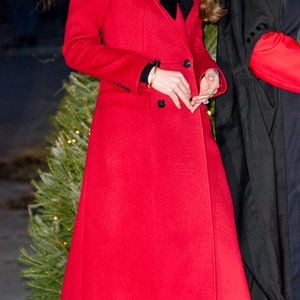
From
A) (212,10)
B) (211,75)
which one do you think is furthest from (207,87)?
(212,10)

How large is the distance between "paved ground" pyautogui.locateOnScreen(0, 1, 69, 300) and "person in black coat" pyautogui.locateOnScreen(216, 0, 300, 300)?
8.81 ft

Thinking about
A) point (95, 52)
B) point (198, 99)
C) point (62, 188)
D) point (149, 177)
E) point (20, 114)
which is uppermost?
point (95, 52)

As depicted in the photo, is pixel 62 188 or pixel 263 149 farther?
pixel 62 188

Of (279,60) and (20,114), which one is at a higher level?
(279,60)

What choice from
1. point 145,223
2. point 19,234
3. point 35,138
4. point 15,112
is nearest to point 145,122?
point 145,223

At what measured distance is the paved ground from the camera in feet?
18.9

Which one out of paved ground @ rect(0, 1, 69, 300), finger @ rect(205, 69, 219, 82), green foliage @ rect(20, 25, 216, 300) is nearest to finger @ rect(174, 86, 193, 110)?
finger @ rect(205, 69, 219, 82)

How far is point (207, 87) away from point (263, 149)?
0.88 ft

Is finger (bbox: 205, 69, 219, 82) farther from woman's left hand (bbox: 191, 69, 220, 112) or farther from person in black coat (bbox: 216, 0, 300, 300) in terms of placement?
person in black coat (bbox: 216, 0, 300, 300)

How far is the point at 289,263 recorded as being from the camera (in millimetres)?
2412

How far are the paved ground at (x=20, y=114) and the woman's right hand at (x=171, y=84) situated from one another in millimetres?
2893

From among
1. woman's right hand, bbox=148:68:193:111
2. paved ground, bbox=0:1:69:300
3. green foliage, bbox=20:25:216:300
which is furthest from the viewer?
paved ground, bbox=0:1:69:300

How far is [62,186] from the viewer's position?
3152 mm

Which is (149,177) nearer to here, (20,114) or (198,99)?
(198,99)
